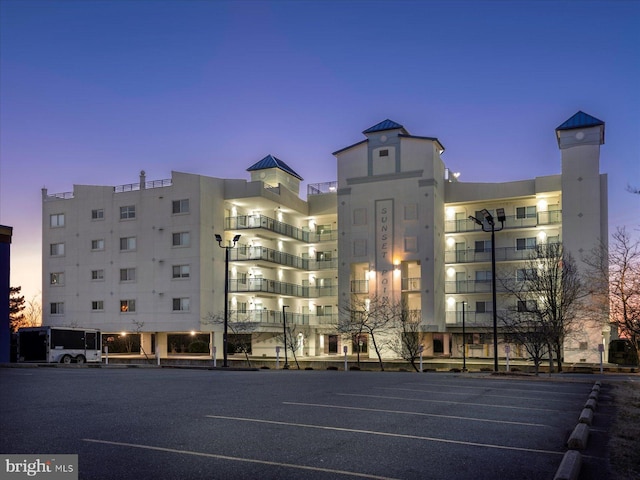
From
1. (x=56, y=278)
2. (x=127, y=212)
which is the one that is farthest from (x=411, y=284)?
(x=56, y=278)

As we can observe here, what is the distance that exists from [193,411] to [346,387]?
24.7 feet

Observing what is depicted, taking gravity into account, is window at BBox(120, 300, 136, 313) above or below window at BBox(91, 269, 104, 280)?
below

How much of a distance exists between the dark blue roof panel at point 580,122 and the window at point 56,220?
44749mm

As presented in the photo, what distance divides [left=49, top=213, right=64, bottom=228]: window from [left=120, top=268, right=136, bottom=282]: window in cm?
817

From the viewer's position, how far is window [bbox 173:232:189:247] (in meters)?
55.4

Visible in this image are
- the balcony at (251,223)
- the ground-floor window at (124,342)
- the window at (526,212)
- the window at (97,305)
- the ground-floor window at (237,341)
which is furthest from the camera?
the ground-floor window at (124,342)

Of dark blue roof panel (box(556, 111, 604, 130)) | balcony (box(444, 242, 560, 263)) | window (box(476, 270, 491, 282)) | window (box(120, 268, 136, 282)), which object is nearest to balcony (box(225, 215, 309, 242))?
window (box(120, 268, 136, 282))

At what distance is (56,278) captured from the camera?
6103 centimetres

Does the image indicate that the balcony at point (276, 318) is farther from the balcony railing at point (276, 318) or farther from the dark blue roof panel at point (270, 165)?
the dark blue roof panel at point (270, 165)

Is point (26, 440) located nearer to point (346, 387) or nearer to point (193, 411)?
point (193, 411)

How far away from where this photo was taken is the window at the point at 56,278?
6072 cm

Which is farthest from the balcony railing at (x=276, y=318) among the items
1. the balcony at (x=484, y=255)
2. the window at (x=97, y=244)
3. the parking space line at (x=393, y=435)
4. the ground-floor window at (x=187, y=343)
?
the parking space line at (x=393, y=435)

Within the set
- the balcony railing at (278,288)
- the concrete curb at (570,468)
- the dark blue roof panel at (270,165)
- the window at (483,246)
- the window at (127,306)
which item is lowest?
the concrete curb at (570,468)

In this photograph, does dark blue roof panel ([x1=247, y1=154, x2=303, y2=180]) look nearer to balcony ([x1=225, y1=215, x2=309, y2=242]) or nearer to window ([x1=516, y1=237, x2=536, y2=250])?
balcony ([x1=225, y1=215, x2=309, y2=242])
